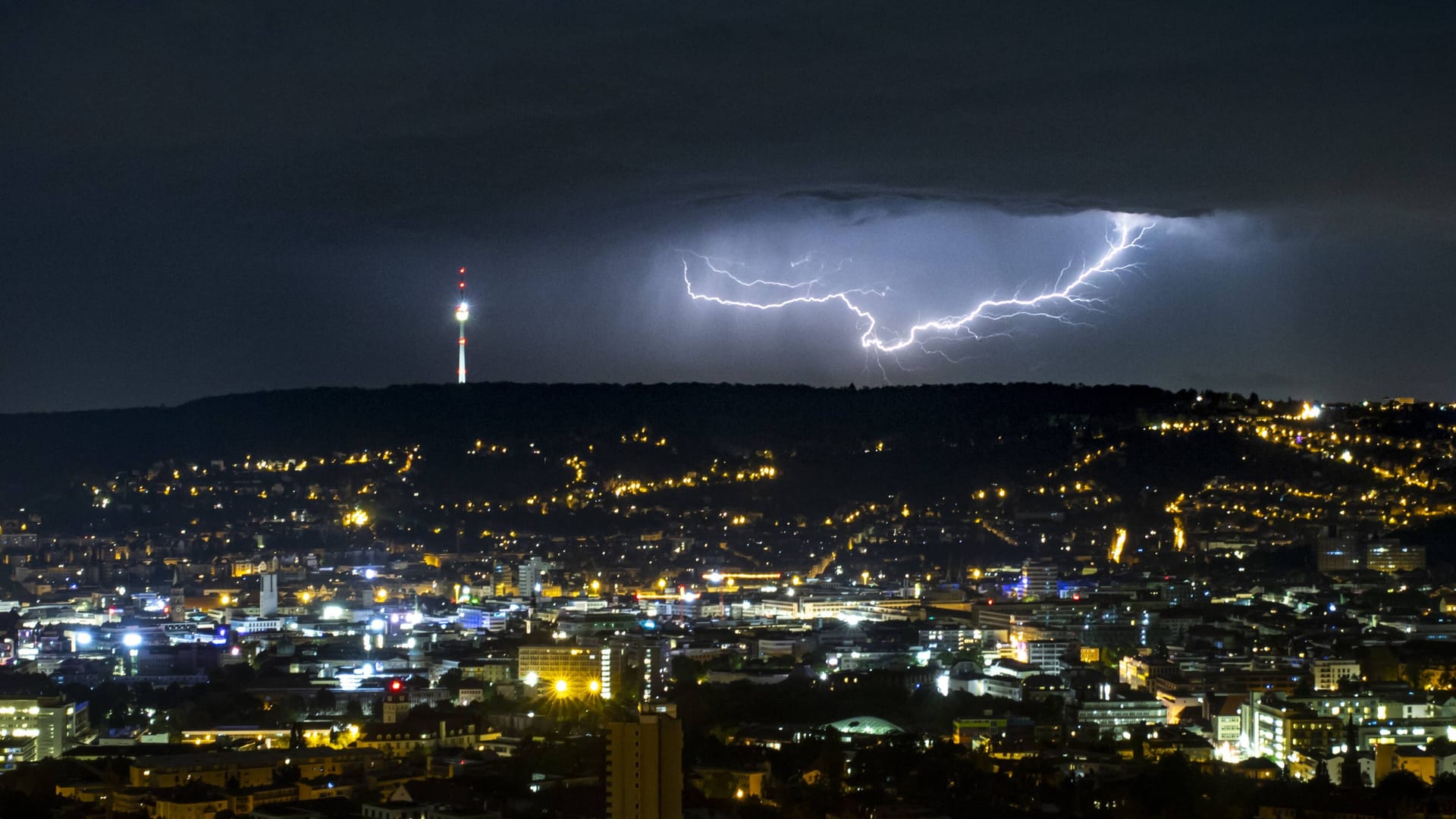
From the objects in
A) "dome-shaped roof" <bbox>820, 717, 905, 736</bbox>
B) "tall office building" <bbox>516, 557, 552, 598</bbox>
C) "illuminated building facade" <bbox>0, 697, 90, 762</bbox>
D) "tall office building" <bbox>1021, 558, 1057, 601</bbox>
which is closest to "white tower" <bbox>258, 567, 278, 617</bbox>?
"tall office building" <bbox>516, 557, 552, 598</bbox>

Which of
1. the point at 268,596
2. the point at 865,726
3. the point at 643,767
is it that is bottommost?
the point at 865,726

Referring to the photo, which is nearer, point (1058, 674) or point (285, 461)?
point (1058, 674)

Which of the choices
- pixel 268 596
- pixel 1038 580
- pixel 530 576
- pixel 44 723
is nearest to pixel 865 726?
pixel 44 723

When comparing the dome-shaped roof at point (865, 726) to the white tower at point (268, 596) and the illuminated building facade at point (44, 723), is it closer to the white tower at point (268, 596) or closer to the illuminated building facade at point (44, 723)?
the illuminated building facade at point (44, 723)

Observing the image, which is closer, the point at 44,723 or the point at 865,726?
the point at 865,726

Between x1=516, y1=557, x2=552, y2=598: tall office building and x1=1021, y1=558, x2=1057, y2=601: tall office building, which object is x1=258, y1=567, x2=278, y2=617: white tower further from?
x1=1021, y1=558, x2=1057, y2=601: tall office building

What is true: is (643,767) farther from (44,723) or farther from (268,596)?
(268,596)

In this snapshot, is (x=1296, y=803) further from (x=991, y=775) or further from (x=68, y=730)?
(x=68, y=730)

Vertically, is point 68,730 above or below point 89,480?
below

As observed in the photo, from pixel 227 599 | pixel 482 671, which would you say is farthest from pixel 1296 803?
pixel 227 599
